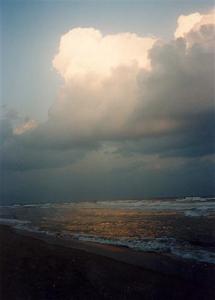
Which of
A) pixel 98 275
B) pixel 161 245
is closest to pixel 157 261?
pixel 161 245

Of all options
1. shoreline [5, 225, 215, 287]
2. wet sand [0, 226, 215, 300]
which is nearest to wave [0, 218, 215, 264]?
shoreline [5, 225, 215, 287]

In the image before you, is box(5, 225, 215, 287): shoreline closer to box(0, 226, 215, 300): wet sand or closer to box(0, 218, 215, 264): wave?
box(0, 226, 215, 300): wet sand

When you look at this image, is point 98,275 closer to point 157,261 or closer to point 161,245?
point 157,261

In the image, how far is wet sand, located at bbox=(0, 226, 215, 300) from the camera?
895 centimetres

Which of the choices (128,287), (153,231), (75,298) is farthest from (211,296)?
(153,231)

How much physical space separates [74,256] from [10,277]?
3.75 meters

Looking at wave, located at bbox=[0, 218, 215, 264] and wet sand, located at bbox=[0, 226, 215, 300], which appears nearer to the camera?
wet sand, located at bbox=[0, 226, 215, 300]

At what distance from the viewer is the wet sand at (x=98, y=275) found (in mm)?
8953

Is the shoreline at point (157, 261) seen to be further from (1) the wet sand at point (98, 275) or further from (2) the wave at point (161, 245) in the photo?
(2) the wave at point (161, 245)

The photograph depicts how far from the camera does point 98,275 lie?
35.6 feet

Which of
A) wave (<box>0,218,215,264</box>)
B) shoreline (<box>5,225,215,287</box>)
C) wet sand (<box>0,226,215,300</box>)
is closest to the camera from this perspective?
wet sand (<box>0,226,215,300</box>)

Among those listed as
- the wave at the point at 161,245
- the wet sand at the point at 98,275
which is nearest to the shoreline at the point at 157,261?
the wet sand at the point at 98,275

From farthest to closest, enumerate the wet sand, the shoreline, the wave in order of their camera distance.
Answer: the wave
the shoreline
the wet sand

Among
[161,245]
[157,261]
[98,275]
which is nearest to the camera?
[98,275]
